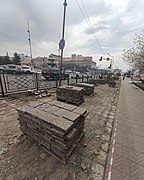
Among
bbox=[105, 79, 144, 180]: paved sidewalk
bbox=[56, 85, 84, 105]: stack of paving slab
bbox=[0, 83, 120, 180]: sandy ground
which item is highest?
bbox=[56, 85, 84, 105]: stack of paving slab

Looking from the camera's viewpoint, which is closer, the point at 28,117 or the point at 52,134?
the point at 52,134

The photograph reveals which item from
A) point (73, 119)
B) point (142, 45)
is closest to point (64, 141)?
point (73, 119)

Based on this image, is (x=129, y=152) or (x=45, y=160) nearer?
(x=45, y=160)

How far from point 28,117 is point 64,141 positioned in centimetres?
108

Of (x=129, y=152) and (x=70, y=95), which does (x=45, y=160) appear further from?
(x=70, y=95)

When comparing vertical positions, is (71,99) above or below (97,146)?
above

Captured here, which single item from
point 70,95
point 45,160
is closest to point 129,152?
point 45,160

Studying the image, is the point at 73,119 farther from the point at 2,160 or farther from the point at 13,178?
the point at 2,160

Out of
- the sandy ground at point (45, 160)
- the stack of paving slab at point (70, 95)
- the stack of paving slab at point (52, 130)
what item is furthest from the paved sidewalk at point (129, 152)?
the stack of paving slab at point (70, 95)

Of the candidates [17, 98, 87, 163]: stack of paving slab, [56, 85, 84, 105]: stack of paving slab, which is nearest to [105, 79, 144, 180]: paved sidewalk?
[17, 98, 87, 163]: stack of paving slab

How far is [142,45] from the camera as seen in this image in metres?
14.2

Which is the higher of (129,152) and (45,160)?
(45,160)

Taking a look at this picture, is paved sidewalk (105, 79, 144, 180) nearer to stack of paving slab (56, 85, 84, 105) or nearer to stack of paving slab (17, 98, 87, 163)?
stack of paving slab (17, 98, 87, 163)

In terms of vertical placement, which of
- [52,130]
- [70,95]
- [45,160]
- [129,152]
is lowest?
[129,152]
